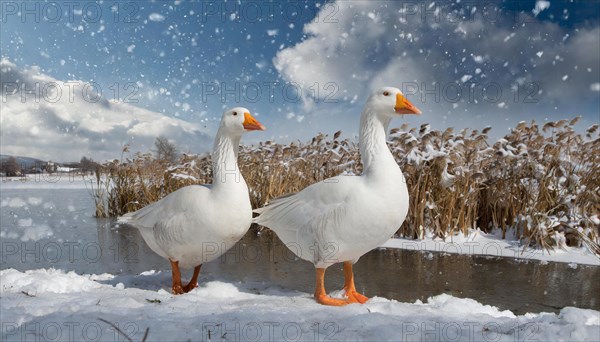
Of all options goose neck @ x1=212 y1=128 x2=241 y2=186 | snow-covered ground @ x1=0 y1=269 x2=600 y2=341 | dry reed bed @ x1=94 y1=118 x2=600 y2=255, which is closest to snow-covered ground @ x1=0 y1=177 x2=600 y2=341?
snow-covered ground @ x1=0 y1=269 x2=600 y2=341

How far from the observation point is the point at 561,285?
4309mm

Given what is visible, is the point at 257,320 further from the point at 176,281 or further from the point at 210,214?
the point at 176,281

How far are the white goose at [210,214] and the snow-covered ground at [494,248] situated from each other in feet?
11.1

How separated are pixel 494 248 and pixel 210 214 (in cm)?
461

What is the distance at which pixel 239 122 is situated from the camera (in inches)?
147

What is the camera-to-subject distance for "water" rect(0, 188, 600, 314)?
398cm

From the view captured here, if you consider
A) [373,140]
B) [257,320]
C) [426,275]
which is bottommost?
[426,275]

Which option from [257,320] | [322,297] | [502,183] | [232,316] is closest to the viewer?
[257,320]

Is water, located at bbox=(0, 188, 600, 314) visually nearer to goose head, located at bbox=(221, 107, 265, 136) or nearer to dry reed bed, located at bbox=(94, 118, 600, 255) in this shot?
dry reed bed, located at bbox=(94, 118, 600, 255)

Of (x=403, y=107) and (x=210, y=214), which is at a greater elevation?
(x=403, y=107)

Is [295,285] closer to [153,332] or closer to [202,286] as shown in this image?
[202,286]

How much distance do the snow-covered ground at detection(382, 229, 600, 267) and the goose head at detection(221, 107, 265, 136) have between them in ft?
11.5

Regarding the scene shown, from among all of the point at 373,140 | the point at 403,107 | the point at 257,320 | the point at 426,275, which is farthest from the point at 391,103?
the point at 426,275

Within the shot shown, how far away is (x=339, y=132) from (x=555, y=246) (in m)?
4.62
